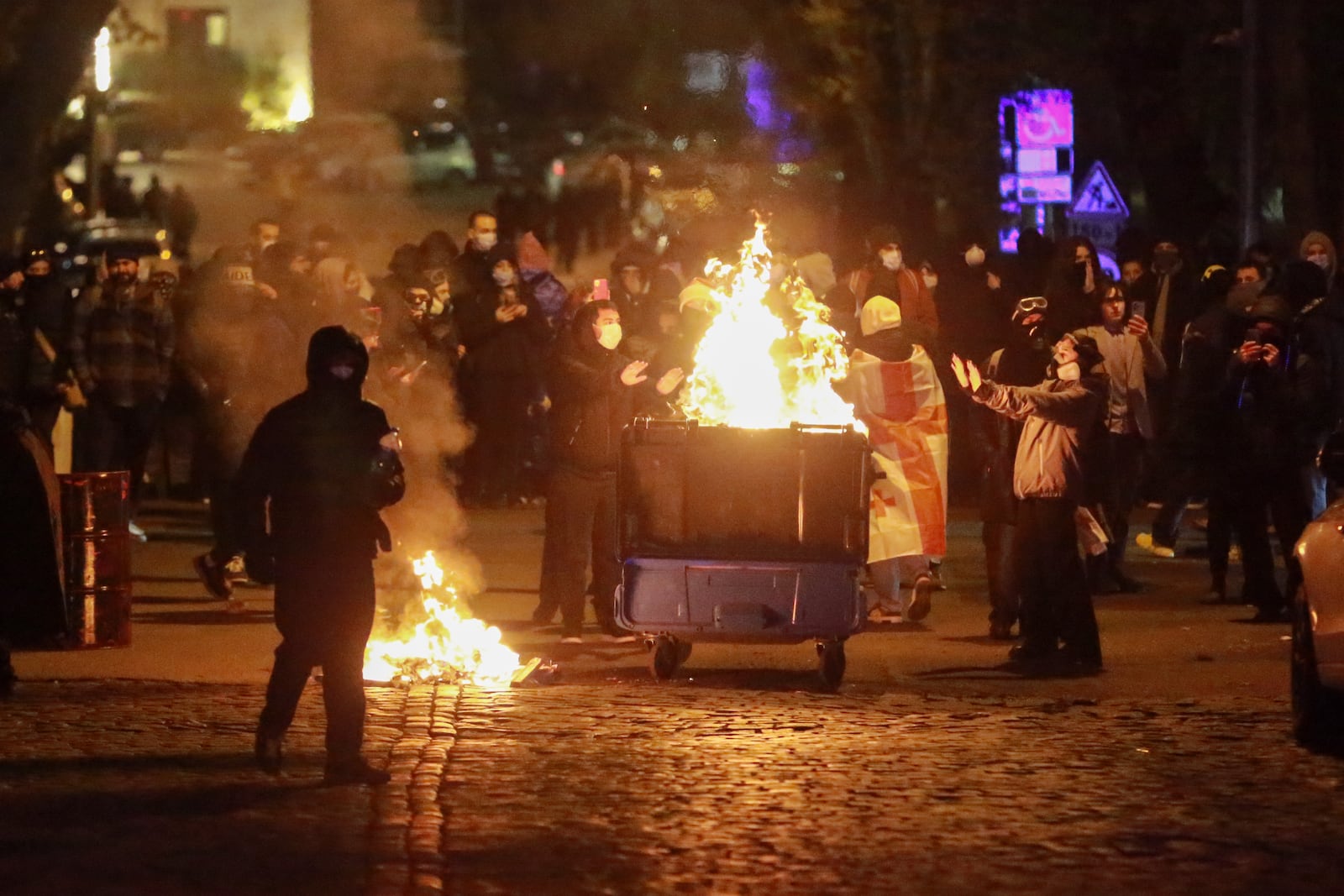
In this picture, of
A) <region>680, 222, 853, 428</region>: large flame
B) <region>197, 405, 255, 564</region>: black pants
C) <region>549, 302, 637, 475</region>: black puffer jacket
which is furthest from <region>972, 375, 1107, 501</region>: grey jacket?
<region>197, 405, 255, 564</region>: black pants

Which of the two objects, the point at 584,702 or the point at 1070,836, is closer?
the point at 1070,836

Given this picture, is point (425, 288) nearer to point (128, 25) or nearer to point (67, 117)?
point (128, 25)

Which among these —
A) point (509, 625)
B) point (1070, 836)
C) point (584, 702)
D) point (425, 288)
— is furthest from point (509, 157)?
point (1070, 836)

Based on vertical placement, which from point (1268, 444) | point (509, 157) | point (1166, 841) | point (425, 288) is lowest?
point (1166, 841)

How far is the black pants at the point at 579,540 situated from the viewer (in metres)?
12.8

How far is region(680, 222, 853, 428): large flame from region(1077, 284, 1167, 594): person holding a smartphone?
2.19 m

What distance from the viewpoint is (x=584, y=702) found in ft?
35.0

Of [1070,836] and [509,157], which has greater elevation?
[509,157]

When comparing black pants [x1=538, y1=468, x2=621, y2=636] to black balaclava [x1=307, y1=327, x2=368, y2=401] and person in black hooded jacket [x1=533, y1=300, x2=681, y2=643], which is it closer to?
person in black hooded jacket [x1=533, y1=300, x2=681, y2=643]

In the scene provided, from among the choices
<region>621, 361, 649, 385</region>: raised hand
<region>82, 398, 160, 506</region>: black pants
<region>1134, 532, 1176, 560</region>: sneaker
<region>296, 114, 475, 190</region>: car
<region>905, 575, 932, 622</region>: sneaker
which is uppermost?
<region>296, 114, 475, 190</region>: car

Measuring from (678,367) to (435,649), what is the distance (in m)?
2.18

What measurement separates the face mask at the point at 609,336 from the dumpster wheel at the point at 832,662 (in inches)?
91.6

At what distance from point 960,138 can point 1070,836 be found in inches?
984

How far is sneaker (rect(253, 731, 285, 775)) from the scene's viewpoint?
8.86m
